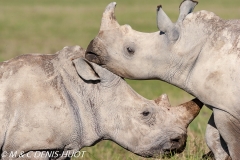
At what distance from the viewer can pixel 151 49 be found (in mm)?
8195

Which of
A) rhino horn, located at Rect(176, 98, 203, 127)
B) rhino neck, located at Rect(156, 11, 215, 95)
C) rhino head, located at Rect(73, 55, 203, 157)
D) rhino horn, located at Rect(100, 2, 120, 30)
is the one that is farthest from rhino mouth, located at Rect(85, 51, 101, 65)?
rhino horn, located at Rect(176, 98, 203, 127)

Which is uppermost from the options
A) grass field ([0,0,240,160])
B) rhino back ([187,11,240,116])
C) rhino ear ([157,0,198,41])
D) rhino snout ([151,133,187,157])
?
rhino ear ([157,0,198,41])

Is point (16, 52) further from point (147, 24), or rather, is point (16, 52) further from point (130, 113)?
point (130, 113)

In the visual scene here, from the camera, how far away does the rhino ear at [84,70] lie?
761cm

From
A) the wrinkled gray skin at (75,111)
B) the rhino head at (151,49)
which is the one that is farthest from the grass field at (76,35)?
the rhino head at (151,49)

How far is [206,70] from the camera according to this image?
7.82 meters

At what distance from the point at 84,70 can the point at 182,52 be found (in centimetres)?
131

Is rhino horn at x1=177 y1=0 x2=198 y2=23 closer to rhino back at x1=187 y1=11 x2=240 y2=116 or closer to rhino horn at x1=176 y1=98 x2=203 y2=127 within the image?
rhino back at x1=187 y1=11 x2=240 y2=116

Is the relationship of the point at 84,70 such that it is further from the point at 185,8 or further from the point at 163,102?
the point at 185,8

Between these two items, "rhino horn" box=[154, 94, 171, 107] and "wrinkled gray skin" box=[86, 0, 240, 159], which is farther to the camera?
"rhino horn" box=[154, 94, 171, 107]

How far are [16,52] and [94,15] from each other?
62.2ft

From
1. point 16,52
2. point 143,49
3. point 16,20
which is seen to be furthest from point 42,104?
point 16,20

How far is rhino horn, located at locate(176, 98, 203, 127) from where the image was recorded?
25.7 ft

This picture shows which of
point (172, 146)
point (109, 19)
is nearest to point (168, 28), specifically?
point (109, 19)
